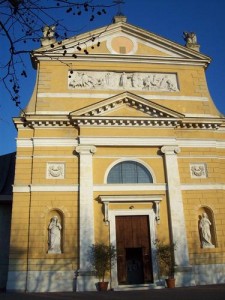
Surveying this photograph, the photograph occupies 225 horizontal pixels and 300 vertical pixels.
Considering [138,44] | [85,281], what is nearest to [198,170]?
[85,281]

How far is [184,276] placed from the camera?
17234 millimetres

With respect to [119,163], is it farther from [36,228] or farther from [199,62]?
[199,62]

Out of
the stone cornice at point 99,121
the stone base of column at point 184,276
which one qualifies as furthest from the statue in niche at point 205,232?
the stone cornice at point 99,121

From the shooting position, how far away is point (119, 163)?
63.6 ft

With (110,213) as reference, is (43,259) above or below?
below

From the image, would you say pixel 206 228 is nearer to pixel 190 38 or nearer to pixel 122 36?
pixel 190 38

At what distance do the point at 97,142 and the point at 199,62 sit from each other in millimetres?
8232

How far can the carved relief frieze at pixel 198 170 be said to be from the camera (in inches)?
775

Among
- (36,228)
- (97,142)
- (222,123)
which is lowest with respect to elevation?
(36,228)

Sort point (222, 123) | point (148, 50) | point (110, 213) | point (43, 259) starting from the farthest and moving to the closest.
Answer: point (148, 50) < point (222, 123) < point (110, 213) < point (43, 259)

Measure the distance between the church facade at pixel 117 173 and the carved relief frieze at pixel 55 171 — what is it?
0.16ft

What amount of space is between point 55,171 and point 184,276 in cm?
781

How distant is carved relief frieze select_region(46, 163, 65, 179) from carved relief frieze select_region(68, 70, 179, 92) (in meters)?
4.57

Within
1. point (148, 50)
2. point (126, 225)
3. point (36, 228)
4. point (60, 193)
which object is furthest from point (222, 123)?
point (36, 228)
